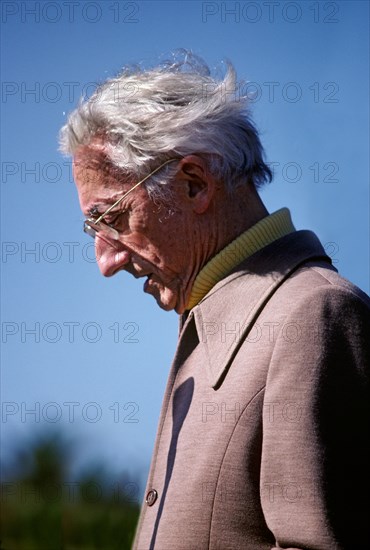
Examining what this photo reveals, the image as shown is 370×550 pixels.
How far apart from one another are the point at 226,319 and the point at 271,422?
514 millimetres

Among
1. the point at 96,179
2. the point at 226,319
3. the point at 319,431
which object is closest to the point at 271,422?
the point at 319,431

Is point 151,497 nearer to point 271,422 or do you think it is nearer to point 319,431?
point 271,422

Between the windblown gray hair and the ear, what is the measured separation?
0.07 feet

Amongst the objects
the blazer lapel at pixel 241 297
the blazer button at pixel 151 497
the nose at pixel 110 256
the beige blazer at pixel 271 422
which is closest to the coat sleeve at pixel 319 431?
the beige blazer at pixel 271 422

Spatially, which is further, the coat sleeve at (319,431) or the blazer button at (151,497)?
the blazer button at (151,497)

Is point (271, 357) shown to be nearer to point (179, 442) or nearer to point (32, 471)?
point (179, 442)

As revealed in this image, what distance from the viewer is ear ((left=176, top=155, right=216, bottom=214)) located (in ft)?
9.34

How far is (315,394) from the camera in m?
2.19

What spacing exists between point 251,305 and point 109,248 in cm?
60

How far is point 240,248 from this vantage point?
9.21ft

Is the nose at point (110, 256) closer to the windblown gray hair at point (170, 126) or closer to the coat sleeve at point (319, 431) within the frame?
the windblown gray hair at point (170, 126)

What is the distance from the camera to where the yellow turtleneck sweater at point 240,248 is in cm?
281

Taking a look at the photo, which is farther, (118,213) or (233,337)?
(118,213)

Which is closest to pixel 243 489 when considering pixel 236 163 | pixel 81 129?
pixel 236 163
